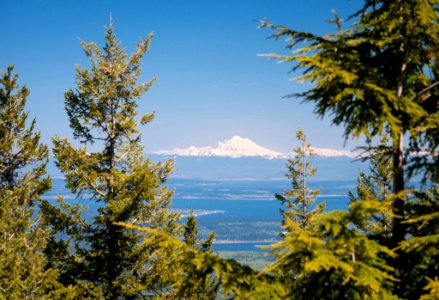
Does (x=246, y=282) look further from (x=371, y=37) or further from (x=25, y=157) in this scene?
(x=25, y=157)

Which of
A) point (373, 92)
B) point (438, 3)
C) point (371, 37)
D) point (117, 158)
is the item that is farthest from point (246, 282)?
point (117, 158)

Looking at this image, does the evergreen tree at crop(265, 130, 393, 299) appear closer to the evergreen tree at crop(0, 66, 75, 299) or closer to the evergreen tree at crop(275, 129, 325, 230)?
the evergreen tree at crop(0, 66, 75, 299)

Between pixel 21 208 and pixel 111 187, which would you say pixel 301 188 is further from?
pixel 21 208

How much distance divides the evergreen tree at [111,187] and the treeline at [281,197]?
0.06 metres

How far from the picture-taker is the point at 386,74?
7.09 meters

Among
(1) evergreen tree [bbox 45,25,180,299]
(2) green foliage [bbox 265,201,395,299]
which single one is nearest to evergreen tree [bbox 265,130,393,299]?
(2) green foliage [bbox 265,201,395,299]

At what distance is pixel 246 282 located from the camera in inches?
240

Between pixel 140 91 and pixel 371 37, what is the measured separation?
11261mm

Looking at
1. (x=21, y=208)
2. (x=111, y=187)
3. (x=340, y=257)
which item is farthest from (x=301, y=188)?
(x=340, y=257)

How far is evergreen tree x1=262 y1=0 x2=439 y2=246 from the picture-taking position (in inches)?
231

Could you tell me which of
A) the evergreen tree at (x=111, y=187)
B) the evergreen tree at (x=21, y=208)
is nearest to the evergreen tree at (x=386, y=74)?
the evergreen tree at (x=111, y=187)

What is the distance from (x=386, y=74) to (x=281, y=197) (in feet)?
57.8

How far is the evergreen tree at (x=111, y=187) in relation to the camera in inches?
553

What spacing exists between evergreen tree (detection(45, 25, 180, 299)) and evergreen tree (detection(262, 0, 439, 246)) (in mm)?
9092
